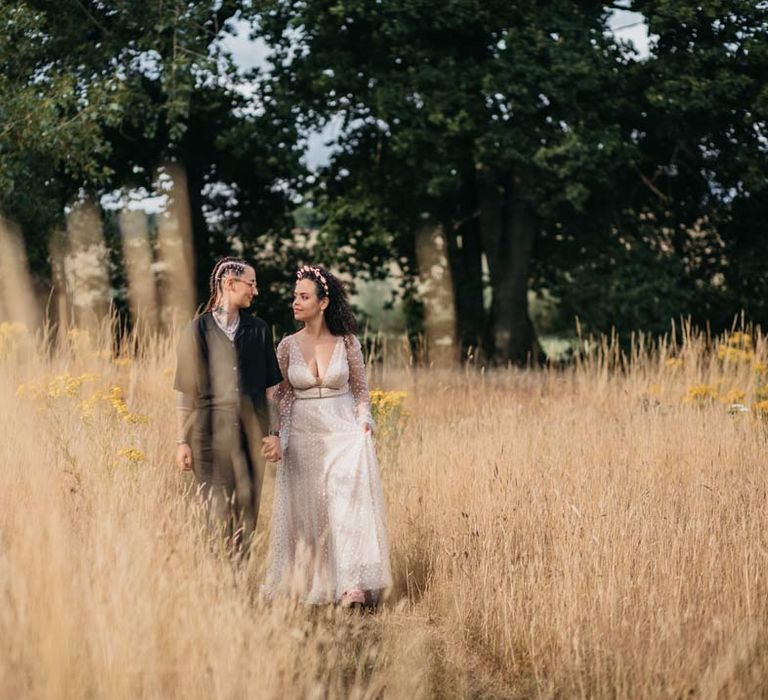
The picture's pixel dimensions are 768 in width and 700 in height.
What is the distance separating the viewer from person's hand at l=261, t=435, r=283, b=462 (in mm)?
5672

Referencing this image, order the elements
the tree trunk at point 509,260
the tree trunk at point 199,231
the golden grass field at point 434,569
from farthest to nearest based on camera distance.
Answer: the tree trunk at point 199,231
the tree trunk at point 509,260
the golden grass field at point 434,569

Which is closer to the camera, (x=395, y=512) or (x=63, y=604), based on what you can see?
(x=63, y=604)

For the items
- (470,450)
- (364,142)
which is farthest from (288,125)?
(470,450)

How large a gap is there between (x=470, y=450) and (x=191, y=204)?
11680 millimetres

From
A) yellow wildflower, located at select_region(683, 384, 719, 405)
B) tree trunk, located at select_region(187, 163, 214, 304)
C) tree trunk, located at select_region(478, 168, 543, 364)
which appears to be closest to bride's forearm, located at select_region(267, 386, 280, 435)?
yellow wildflower, located at select_region(683, 384, 719, 405)

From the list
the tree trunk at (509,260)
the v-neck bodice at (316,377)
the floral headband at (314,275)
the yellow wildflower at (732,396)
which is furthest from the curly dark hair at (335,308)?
the tree trunk at (509,260)

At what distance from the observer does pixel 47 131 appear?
13477mm

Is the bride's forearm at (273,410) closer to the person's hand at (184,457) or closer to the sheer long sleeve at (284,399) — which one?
the sheer long sleeve at (284,399)

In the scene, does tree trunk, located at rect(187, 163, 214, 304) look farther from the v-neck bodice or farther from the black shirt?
the black shirt

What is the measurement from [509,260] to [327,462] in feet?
38.3

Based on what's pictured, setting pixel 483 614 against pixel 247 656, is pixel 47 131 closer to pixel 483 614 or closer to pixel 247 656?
pixel 483 614

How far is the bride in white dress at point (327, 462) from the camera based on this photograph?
5.79 meters

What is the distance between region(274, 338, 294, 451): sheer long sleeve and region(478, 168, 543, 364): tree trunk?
11221 mm

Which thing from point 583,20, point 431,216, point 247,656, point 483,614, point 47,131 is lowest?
point 483,614
